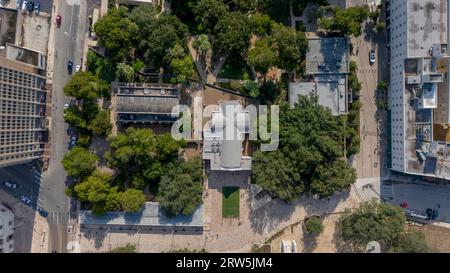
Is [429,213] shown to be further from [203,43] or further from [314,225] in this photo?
[203,43]

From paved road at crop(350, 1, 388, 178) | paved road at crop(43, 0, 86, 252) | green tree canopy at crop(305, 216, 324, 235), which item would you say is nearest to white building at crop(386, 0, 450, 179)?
paved road at crop(350, 1, 388, 178)

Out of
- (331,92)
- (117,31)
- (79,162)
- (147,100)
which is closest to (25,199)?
(79,162)

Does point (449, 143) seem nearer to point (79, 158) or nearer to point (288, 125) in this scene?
point (288, 125)

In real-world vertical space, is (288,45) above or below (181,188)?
above

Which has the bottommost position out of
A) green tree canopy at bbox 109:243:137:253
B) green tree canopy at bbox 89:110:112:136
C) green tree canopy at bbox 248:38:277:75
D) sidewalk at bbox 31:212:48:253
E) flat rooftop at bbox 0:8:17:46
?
green tree canopy at bbox 109:243:137:253

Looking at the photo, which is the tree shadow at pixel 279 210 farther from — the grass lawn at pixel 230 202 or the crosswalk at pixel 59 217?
the crosswalk at pixel 59 217

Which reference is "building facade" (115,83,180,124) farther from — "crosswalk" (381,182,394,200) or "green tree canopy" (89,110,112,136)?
"crosswalk" (381,182,394,200)
